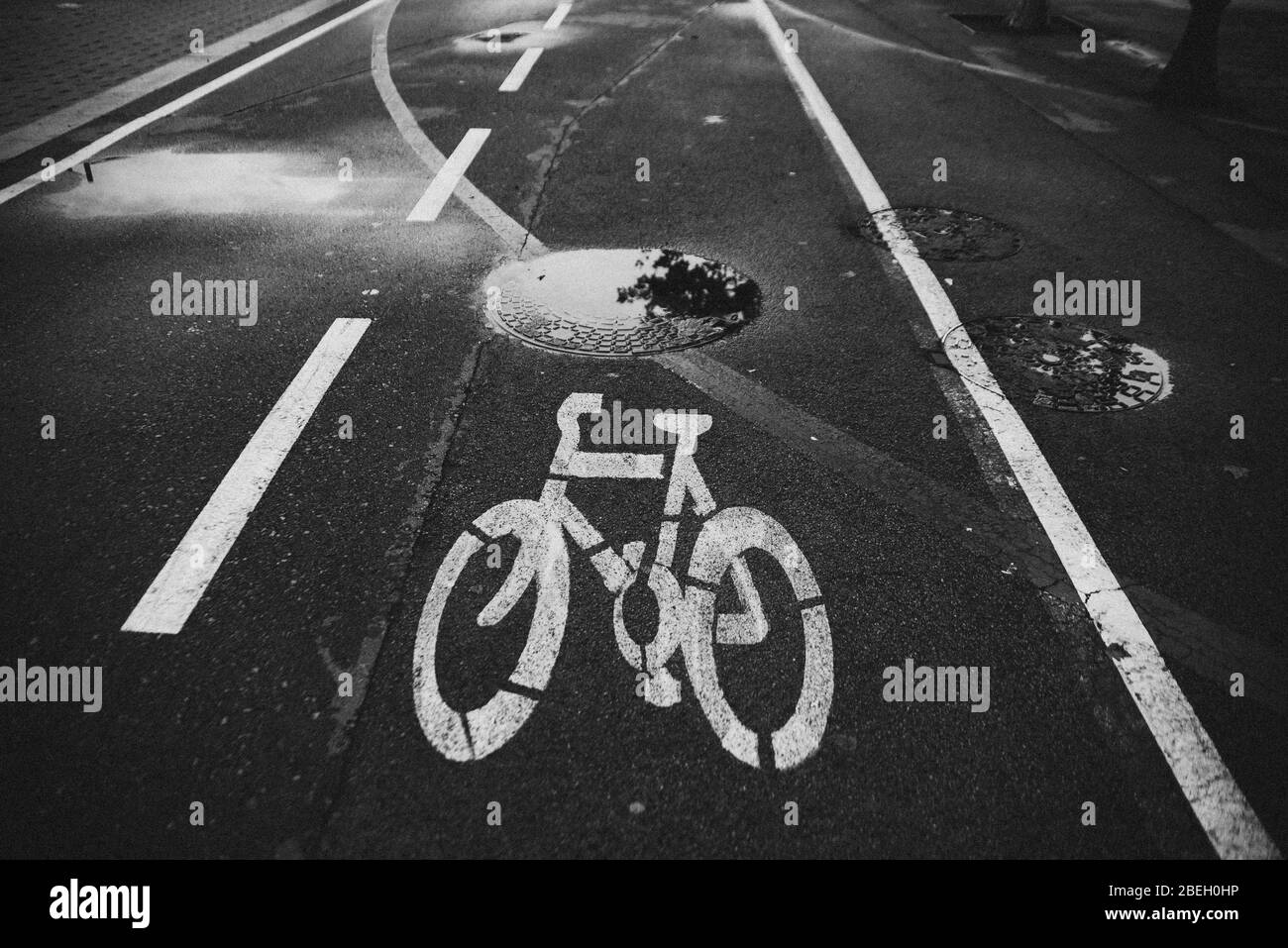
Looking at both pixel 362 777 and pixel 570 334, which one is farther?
pixel 570 334

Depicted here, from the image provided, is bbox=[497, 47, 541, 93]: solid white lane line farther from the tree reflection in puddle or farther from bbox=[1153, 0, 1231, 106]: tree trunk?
bbox=[1153, 0, 1231, 106]: tree trunk

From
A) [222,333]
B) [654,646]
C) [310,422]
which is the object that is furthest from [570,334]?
[654,646]

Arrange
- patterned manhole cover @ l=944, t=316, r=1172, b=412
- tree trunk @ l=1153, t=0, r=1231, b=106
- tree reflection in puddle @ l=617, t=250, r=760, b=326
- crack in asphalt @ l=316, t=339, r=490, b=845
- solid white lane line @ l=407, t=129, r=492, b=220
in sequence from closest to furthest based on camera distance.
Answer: crack in asphalt @ l=316, t=339, r=490, b=845 → patterned manhole cover @ l=944, t=316, r=1172, b=412 → tree reflection in puddle @ l=617, t=250, r=760, b=326 → solid white lane line @ l=407, t=129, r=492, b=220 → tree trunk @ l=1153, t=0, r=1231, b=106

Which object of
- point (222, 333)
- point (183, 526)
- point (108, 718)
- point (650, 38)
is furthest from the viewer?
point (650, 38)

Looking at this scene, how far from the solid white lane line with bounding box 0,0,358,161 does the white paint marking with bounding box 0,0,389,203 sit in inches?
21.0

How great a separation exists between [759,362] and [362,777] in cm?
327

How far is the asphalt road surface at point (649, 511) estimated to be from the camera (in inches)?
112

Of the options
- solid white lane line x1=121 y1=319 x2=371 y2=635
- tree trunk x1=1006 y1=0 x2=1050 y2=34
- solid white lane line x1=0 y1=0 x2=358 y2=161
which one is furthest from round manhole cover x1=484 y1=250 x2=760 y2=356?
tree trunk x1=1006 y1=0 x2=1050 y2=34

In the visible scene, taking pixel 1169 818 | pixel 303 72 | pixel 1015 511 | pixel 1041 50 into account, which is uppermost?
pixel 1041 50

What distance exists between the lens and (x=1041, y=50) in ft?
39.8

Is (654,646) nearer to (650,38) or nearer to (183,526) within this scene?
(183,526)

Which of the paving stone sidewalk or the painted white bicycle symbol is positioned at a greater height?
the paving stone sidewalk

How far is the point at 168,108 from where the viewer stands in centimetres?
988

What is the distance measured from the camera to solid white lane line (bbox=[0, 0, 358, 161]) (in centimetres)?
896
